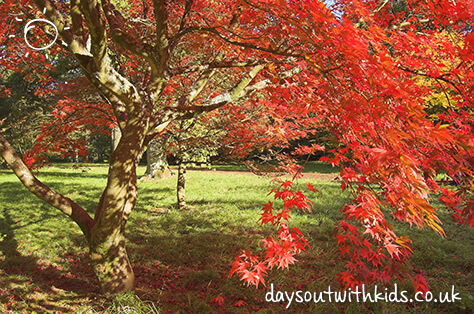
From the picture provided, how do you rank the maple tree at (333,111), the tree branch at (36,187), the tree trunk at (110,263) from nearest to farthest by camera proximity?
1. the maple tree at (333,111)
2. the tree branch at (36,187)
3. the tree trunk at (110,263)

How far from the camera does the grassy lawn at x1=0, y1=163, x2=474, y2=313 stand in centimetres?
364

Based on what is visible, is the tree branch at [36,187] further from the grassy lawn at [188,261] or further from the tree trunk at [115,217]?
the grassy lawn at [188,261]

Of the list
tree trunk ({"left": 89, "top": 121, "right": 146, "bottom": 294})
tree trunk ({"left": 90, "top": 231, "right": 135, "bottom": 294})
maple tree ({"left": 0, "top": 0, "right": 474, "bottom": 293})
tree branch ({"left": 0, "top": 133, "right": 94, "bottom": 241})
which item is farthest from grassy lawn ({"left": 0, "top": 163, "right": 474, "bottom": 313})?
tree branch ({"left": 0, "top": 133, "right": 94, "bottom": 241})

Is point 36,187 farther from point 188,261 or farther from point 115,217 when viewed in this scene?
point 188,261

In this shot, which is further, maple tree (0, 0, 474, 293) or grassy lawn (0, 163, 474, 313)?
grassy lawn (0, 163, 474, 313)

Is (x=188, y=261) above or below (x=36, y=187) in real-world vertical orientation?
below

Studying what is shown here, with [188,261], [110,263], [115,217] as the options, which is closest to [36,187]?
[115,217]

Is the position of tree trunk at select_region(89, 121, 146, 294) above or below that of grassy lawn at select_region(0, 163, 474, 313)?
above

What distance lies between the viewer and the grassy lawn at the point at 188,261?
364cm

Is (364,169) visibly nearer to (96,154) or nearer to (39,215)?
(39,215)

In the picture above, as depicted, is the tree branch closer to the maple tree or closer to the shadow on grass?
the maple tree

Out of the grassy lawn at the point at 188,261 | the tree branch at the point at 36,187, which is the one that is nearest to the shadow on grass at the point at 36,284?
the grassy lawn at the point at 188,261

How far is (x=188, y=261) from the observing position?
16.4 ft

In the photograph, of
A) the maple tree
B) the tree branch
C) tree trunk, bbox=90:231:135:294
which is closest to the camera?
the maple tree
